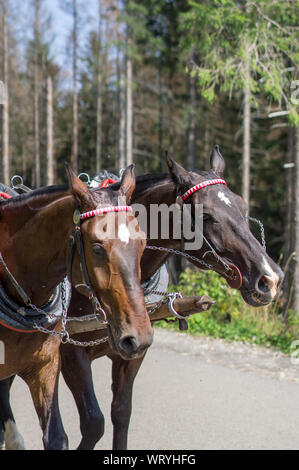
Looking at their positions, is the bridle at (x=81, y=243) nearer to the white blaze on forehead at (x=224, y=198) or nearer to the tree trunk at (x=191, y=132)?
the white blaze on forehead at (x=224, y=198)

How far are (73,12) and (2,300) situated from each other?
2344cm

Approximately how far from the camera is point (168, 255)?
4.07 m

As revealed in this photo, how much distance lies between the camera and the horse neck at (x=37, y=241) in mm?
2965

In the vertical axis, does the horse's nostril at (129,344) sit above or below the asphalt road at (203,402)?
above

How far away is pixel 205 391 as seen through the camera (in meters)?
6.07

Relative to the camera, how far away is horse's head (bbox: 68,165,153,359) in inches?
99.6

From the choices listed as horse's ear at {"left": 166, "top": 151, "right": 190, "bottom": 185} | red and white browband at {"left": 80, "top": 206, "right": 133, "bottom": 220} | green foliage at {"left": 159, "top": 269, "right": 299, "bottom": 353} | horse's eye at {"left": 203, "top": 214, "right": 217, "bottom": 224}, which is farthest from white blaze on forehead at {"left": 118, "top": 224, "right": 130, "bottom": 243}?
green foliage at {"left": 159, "top": 269, "right": 299, "bottom": 353}

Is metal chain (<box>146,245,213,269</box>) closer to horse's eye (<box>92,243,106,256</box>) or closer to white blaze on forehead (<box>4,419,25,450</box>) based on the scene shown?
horse's eye (<box>92,243,106,256</box>)

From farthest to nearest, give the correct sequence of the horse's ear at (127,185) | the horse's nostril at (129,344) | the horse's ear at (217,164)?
the horse's ear at (217,164)
the horse's ear at (127,185)
the horse's nostril at (129,344)

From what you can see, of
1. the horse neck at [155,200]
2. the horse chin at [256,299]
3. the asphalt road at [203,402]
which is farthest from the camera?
the asphalt road at [203,402]

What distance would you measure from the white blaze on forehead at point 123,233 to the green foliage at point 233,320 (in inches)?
222

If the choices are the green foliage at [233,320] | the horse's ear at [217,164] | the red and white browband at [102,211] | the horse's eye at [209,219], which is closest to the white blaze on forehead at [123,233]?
the red and white browband at [102,211]

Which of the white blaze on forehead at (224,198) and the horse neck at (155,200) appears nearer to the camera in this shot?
the white blaze on forehead at (224,198)

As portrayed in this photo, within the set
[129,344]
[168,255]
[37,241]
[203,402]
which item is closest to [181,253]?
[168,255]
